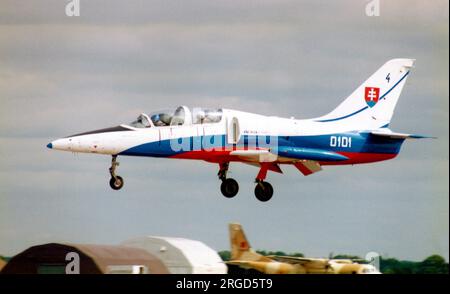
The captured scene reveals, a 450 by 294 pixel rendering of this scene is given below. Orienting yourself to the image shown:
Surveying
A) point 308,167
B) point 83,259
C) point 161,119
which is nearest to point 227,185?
point 308,167

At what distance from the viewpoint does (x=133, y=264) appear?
58969 mm

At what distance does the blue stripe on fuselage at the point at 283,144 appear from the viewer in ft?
188

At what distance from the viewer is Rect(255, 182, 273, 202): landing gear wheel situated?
6006 centimetres

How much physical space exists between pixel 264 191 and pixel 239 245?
5.21 metres

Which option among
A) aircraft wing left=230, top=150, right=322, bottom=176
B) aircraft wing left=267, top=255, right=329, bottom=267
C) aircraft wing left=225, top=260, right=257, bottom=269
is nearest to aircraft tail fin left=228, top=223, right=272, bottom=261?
aircraft wing left=225, top=260, right=257, bottom=269

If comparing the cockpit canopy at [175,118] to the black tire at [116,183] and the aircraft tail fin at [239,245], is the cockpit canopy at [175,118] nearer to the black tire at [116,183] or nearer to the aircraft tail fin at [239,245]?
the black tire at [116,183]

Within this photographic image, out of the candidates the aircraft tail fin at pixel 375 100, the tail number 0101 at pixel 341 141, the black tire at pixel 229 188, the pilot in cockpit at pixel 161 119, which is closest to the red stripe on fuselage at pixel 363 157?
the tail number 0101 at pixel 341 141

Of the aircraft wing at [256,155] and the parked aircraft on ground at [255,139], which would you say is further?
the aircraft wing at [256,155]

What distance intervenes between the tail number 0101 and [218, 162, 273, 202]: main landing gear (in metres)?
2.67

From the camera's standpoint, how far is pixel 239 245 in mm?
64688

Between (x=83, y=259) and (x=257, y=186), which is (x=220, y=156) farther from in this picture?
(x=83, y=259)

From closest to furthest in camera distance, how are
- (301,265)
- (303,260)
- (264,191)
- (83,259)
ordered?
(83,259), (264,191), (303,260), (301,265)
